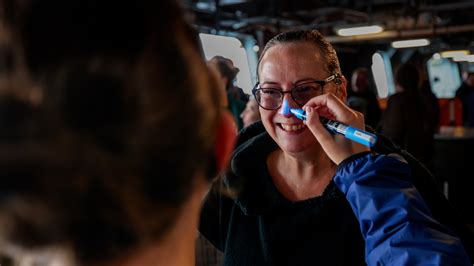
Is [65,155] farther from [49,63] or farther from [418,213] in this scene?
[418,213]

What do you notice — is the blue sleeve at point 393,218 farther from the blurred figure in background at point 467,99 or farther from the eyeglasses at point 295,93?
the blurred figure in background at point 467,99

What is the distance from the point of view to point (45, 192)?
47 cm

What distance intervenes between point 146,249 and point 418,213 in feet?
2.18

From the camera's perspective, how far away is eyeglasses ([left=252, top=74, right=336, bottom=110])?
4.90 feet

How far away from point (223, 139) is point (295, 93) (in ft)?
2.91

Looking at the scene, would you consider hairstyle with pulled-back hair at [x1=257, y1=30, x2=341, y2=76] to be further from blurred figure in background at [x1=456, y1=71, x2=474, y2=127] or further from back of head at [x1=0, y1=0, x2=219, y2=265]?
blurred figure in background at [x1=456, y1=71, x2=474, y2=127]

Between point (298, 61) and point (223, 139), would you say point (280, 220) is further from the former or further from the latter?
point (223, 139)

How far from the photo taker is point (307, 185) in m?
1.52

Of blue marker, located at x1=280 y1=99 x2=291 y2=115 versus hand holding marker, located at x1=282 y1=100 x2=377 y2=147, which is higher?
hand holding marker, located at x1=282 y1=100 x2=377 y2=147

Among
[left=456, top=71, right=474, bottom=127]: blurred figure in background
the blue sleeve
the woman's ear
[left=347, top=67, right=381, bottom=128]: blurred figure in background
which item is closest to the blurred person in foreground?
the blue sleeve

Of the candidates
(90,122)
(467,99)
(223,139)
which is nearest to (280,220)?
(223,139)

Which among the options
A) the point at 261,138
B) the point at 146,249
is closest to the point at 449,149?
the point at 261,138

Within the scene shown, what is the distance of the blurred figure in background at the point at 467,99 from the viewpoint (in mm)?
8312

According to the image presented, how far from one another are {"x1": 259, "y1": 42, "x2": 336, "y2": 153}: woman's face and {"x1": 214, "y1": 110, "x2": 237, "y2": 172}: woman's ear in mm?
850
